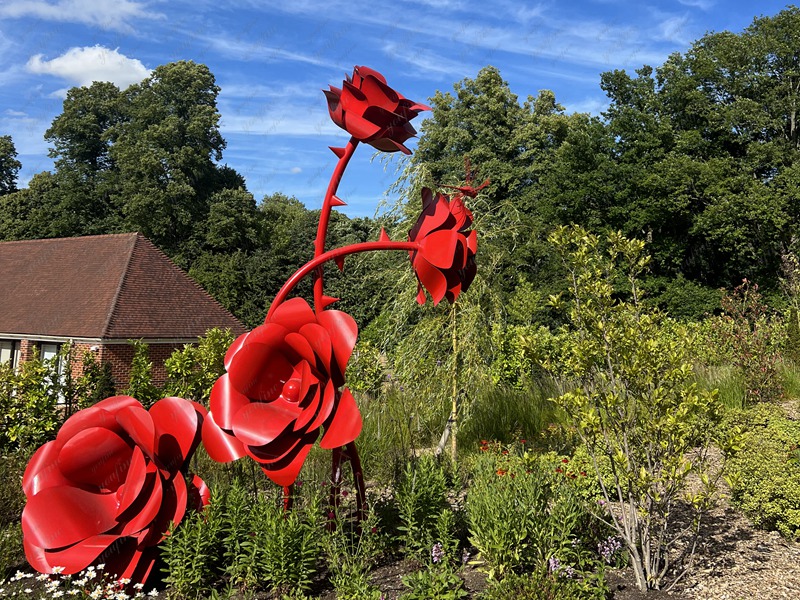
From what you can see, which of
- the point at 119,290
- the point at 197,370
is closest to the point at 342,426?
the point at 197,370

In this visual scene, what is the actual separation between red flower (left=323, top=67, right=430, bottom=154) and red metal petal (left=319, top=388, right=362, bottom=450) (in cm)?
162

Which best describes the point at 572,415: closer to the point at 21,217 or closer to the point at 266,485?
the point at 266,485

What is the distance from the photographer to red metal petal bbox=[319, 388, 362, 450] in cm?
318

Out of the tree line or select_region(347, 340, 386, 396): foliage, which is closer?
select_region(347, 340, 386, 396): foliage

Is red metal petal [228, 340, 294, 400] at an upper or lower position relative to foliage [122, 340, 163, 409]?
upper

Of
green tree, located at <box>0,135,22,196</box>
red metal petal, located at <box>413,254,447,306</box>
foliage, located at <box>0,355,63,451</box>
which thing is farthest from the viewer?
green tree, located at <box>0,135,22,196</box>

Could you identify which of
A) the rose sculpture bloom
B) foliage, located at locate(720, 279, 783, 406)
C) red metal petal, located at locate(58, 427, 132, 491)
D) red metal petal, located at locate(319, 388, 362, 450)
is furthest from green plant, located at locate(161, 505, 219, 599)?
foliage, located at locate(720, 279, 783, 406)

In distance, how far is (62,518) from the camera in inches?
129

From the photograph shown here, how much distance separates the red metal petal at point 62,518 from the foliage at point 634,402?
8.92ft

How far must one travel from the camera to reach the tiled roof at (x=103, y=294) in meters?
15.9

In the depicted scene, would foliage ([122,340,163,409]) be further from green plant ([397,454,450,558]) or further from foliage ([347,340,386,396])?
green plant ([397,454,450,558])

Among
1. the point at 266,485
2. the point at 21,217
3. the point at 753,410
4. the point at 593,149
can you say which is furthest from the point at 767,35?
the point at 21,217

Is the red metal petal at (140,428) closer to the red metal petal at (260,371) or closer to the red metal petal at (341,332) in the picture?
the red metal petal at (260,371)

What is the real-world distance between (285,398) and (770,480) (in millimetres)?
3546
